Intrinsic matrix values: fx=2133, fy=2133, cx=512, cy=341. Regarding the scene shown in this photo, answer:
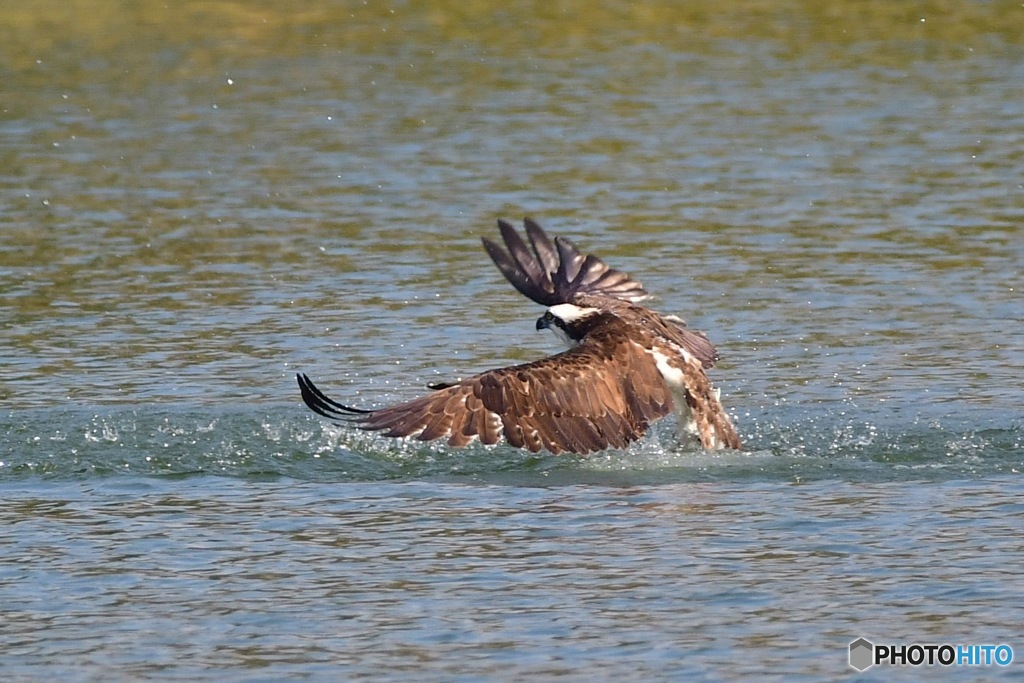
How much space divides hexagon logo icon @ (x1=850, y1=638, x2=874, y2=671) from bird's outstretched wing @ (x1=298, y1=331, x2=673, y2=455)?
261 centimetres

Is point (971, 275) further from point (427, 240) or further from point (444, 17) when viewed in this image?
point (444, 17)

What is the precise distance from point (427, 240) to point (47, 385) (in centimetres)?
558

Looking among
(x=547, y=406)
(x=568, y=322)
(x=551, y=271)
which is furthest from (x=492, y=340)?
(x=547, y=406)

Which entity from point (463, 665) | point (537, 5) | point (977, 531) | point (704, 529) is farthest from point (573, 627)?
point (537, 5)

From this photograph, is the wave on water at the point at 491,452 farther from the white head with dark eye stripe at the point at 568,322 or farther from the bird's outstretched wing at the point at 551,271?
the bird's outstretched wing at the point at 551,271

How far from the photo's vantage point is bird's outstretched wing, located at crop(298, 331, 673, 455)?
1070 cm

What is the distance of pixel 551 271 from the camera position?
516 inches

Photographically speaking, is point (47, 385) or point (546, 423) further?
point (47, 385)

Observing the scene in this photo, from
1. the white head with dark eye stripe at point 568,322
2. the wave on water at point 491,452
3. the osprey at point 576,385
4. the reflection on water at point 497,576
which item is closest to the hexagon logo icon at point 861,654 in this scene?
the reflection on water at point 497,576

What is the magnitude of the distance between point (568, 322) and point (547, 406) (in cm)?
123

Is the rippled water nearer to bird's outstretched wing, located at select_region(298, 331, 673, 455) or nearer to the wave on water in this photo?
the wave on water

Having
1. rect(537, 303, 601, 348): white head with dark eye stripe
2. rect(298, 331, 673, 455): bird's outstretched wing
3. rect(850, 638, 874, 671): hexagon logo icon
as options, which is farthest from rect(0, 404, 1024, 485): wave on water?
rect(850, 638, 874, 671): hexagon logo icon

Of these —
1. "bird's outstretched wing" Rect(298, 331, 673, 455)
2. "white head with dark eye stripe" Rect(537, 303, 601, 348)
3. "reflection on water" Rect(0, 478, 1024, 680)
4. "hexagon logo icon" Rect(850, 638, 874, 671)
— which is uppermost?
"white head with dark eye stripe" Rect(537, 303, 601, 348)

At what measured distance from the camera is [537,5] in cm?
3469
